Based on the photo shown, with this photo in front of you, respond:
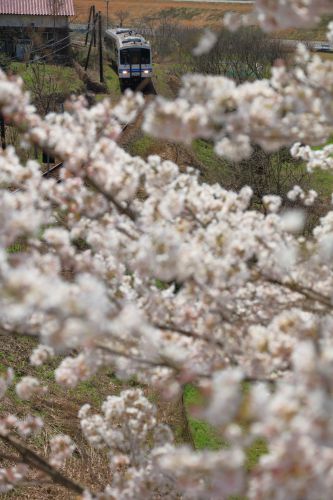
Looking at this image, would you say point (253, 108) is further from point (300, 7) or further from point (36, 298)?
point (36, 298)

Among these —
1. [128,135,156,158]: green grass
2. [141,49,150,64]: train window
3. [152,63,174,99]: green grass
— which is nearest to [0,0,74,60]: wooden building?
[152,63,174,99]: green grass

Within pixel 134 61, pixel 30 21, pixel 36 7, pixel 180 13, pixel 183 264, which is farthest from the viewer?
pixel 180 13

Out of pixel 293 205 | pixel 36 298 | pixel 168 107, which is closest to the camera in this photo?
pixel 36 298

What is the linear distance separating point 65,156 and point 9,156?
24 cm

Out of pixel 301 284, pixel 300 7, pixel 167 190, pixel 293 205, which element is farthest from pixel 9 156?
pixel 293 205

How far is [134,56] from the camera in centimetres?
2581

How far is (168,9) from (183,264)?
66675 mm

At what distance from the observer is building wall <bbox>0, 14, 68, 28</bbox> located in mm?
33031

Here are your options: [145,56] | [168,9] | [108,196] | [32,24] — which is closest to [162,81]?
[145,56]

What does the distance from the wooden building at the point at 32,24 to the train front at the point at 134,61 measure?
260 inches

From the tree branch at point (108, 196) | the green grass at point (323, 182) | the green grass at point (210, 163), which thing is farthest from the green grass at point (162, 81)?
the tree branch at point (108, 196)

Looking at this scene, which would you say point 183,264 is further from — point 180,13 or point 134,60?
point 180,13

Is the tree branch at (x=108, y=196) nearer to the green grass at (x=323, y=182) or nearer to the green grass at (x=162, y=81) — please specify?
the green grass at (x=323, y=182)

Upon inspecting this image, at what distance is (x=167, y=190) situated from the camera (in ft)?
9.77
